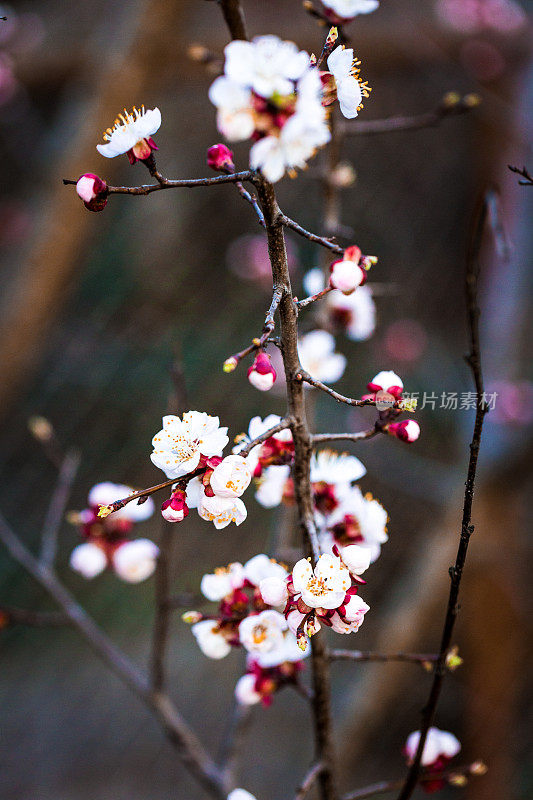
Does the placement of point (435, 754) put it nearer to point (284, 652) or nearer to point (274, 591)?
point (284, 652)

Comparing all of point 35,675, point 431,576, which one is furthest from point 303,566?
point 35,675

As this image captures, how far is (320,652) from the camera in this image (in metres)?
0.45

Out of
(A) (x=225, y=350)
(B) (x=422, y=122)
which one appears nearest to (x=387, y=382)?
(B) (x=422, y=122)

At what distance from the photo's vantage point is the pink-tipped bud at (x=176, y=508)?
14.7 inches

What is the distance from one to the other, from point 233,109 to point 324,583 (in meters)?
0.28

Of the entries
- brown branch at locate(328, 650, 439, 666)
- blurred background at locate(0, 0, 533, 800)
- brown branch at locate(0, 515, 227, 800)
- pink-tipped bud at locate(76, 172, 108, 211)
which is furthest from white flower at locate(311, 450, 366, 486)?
blurred background at locate(0, 0, 533, 800)

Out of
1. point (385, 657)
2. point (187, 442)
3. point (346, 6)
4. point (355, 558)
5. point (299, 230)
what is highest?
point (346, 6)

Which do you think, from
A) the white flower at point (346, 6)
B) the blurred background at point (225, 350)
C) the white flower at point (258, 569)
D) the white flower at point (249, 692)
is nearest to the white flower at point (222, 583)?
the white flower at point (258, 569)

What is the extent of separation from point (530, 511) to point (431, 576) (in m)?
0.41

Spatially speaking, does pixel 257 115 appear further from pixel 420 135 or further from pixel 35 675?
pixel 420 135

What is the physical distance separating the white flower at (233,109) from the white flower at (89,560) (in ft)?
1.80

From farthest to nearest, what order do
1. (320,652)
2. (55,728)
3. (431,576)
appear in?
(55,728)
(431,576)
(320,652)

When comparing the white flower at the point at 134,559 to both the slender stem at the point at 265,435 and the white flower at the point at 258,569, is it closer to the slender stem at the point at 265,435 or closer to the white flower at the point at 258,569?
the white flower at the point at 258,569

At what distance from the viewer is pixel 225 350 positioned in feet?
6.66
